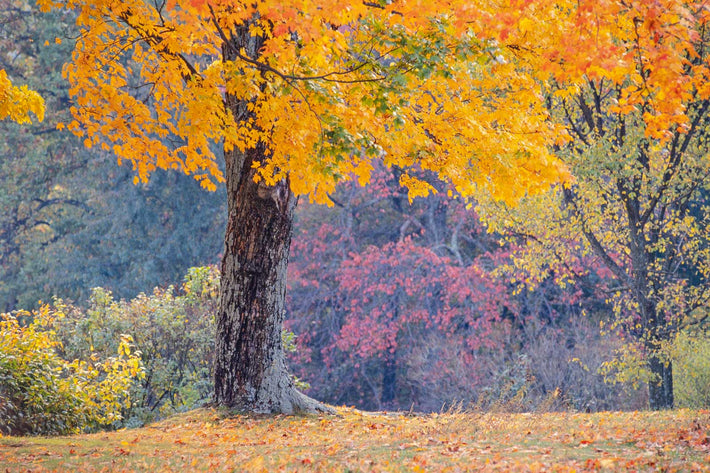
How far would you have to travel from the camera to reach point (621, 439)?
6297 millimetres

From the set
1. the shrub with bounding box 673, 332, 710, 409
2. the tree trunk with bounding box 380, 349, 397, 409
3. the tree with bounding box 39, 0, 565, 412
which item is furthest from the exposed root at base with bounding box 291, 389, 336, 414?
the tree trunk with bounding box 380, 349, 397, 409

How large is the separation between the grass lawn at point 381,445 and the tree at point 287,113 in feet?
3.30

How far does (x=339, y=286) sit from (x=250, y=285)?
12584 millimetres

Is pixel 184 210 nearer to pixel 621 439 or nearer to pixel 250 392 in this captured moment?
pixel 250 392

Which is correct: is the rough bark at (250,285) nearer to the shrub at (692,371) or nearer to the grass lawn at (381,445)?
the grass lawn at (381,445)

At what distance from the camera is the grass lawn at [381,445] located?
5340mm

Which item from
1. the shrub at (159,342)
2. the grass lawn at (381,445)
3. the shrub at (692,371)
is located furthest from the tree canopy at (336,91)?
the shrub at (692,371)

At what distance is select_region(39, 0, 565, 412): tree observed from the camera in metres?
Result: 6.05

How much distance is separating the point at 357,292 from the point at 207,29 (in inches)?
568

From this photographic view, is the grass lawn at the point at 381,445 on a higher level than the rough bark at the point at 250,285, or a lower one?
lower

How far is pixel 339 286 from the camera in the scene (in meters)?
21.1

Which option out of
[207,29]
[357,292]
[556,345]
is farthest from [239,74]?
[357,292]

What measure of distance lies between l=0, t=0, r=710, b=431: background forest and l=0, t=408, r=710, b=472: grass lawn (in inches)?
176

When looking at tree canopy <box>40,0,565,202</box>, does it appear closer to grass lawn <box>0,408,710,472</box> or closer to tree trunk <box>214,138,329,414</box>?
tree trunk <box>214,138,329,414</box>
